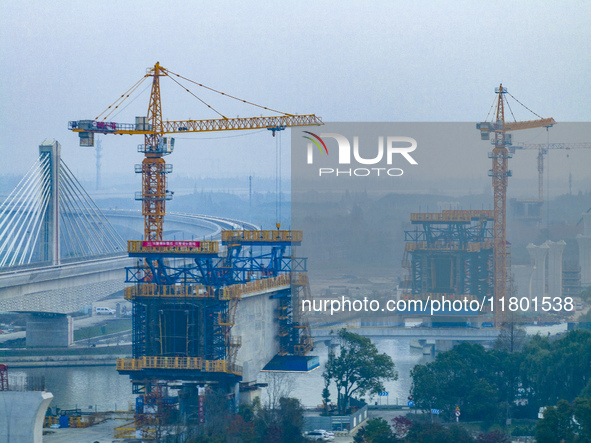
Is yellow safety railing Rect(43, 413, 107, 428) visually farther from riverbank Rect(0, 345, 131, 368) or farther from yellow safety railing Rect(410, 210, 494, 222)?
yellow safety railing Rect(410, 210, 494, 222)

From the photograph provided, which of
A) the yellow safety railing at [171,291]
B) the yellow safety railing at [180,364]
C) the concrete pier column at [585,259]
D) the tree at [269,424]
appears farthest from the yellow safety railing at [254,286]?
the concrete pier column at [585,259]

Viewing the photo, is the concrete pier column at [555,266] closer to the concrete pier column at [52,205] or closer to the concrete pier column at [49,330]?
the concrete pier column at [52,205]

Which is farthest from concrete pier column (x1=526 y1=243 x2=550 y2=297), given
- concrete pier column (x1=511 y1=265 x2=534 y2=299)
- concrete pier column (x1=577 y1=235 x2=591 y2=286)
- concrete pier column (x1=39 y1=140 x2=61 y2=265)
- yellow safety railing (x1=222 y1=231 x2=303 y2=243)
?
yellow safety railing (x1=222 y1=231 x2=303 y2=243)

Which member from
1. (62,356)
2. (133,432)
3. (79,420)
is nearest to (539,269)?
(62,356)

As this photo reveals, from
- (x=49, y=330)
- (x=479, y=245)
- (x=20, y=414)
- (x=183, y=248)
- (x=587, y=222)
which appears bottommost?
(x=20, y=414)

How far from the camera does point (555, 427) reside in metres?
46.7

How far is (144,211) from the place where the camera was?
70312 mm

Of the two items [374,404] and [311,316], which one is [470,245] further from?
→ [374,404]

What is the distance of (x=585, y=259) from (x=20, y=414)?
3961 inches

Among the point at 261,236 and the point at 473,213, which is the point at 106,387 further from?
the point at 473,213

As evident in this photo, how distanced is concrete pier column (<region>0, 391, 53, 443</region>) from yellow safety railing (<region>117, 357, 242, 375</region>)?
687 cm

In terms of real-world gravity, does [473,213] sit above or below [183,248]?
above

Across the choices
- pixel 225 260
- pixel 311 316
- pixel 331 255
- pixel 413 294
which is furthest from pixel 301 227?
pixel 225 260

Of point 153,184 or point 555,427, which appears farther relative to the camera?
point 153,184
